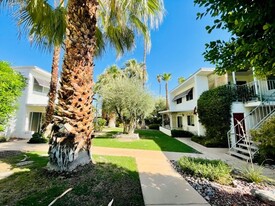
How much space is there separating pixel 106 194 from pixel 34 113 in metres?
18.8

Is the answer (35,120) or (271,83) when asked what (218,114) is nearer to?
(271,83)

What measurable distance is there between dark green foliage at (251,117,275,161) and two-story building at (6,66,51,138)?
18690 millimetres

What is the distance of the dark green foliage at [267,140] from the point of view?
8.98 meters

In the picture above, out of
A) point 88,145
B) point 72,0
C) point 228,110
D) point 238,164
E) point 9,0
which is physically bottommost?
point 238,164

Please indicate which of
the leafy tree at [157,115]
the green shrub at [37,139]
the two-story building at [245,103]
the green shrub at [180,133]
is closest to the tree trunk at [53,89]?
the green shrub at [37,139]

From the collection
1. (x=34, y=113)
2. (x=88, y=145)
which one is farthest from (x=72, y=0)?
(x=34, y=113)

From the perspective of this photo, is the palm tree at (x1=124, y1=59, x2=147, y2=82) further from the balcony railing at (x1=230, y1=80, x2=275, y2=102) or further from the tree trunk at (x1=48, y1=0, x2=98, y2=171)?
the tree trunk at (x1=48, y1=0, x2=98, y2=171)

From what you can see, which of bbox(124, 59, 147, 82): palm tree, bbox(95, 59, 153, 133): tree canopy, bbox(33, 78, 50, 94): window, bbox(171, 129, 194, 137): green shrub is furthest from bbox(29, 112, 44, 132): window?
bbox(124, 59, 147, 82): palm tree

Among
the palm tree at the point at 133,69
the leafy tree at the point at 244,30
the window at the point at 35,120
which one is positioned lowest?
the window at the point at 35,120

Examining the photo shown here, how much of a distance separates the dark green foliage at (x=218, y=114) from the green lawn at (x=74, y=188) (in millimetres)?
10985

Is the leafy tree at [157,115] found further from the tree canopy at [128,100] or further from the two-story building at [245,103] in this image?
the two-story building at [245,103]

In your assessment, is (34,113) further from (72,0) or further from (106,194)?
(106,194)

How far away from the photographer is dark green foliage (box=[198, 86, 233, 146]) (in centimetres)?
1434

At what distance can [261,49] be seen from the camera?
133 inches
